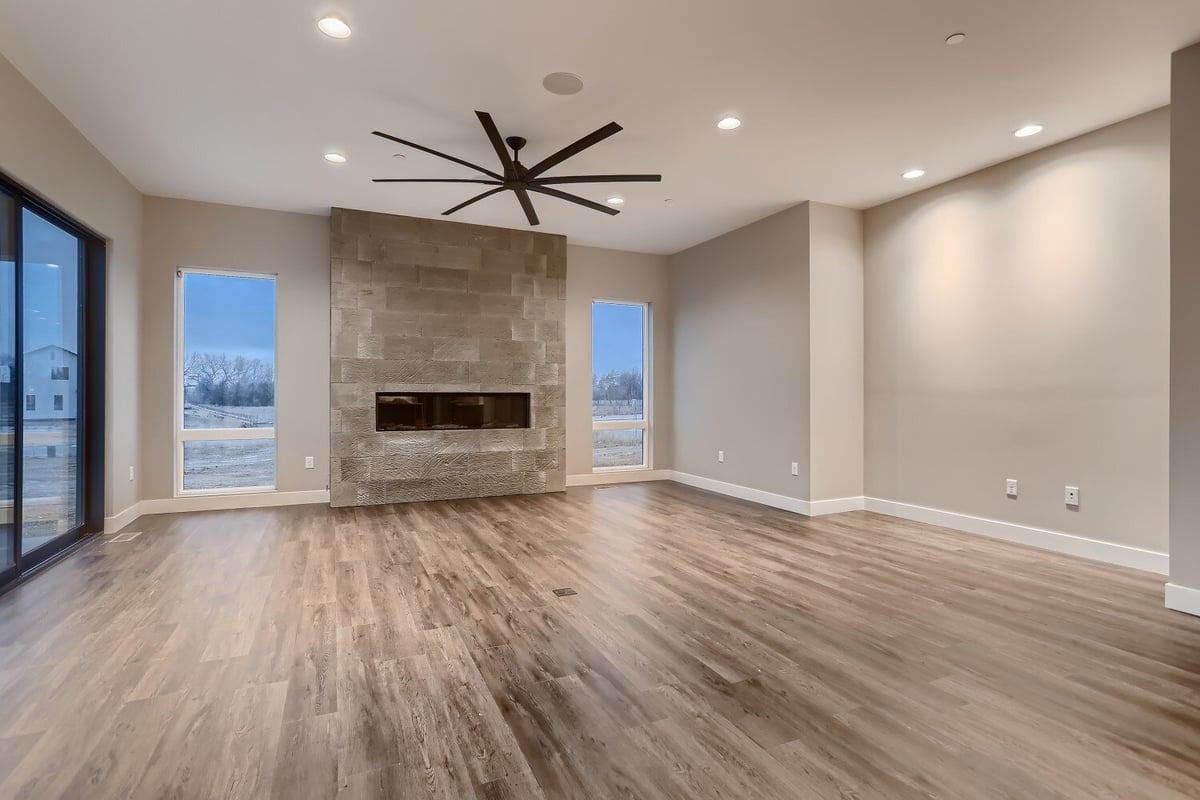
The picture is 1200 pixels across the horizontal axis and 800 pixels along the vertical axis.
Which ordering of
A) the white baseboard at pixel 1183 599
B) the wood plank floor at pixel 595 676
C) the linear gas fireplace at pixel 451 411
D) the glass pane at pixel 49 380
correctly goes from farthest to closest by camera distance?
the linear gas fireplace at pixel 451 411, the glass pane at pixel 49 380, the white baseboard at pixel 1183 599, the wood plank floor at pixel 595 676

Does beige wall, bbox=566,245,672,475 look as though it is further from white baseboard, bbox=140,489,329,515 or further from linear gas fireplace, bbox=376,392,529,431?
white baseboard, bbox=140,489,329,515

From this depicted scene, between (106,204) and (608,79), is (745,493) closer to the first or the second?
(608,79)

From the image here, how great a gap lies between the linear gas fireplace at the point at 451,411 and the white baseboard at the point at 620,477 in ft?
3.26

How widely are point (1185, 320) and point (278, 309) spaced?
6753mm

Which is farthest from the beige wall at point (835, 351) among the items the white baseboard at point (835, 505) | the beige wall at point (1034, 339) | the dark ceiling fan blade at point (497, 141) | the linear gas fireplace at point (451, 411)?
the linear gas fireplace at point (451, 411)

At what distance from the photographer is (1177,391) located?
9.42 feet

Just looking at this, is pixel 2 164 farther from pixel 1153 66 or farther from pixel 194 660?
pixel 1153 66

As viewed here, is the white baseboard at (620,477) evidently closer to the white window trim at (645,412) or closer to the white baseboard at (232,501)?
the white window trim at (645,412)

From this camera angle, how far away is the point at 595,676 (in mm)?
2209

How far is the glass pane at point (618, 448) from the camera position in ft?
23.1

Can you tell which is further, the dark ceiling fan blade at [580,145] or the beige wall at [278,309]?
the beige wall at [278,309]

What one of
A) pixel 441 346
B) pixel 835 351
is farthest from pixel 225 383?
pixel 835 351

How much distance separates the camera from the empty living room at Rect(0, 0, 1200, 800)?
1.88 m

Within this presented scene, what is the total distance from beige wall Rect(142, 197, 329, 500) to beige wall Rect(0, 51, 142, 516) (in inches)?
7.3
